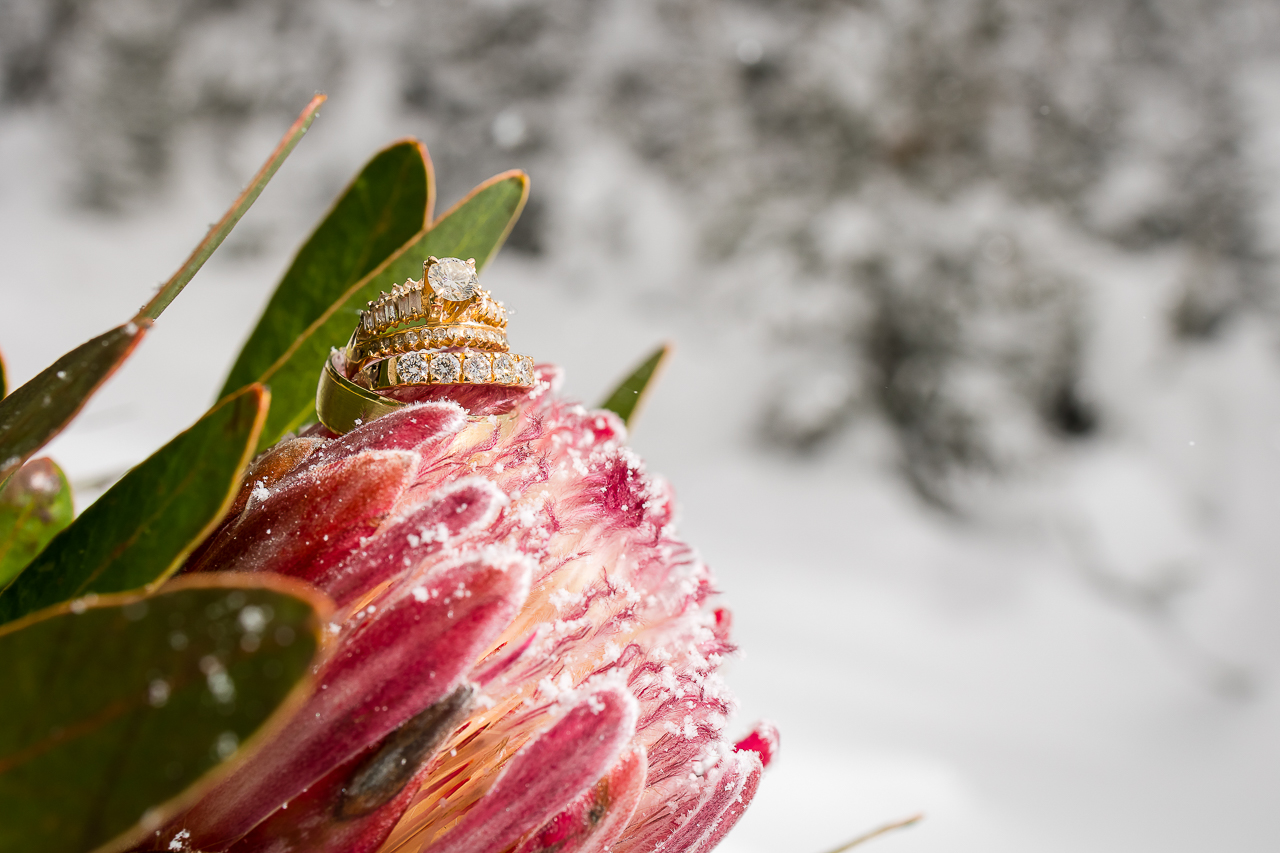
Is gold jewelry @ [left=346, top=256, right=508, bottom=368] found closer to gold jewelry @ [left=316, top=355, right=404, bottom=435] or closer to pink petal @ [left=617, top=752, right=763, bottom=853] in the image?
gold jewelry @ [left=316, top=355, right=404, bottom=435]

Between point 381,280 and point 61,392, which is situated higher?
point 381,280

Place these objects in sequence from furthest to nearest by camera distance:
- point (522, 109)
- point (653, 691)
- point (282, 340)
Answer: point (522, 109) → point (282, 340) → point (653, 691)

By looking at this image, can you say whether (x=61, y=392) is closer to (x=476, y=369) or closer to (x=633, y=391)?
(x=476, y=369)

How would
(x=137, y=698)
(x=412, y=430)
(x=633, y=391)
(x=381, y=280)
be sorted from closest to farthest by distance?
(x=137, y=698) < (x=412, y=430) < (x=381, y=280) < (x=633, y=391)

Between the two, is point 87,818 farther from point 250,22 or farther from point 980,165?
point 250,22

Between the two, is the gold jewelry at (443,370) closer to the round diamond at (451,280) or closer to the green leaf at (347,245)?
the round diamond at (451,280)

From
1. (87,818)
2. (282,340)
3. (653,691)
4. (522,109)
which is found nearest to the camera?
(87,818)

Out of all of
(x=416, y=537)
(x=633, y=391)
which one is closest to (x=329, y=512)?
(x=416, y=537)

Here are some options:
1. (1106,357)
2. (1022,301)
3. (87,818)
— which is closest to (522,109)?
(1022,301)
